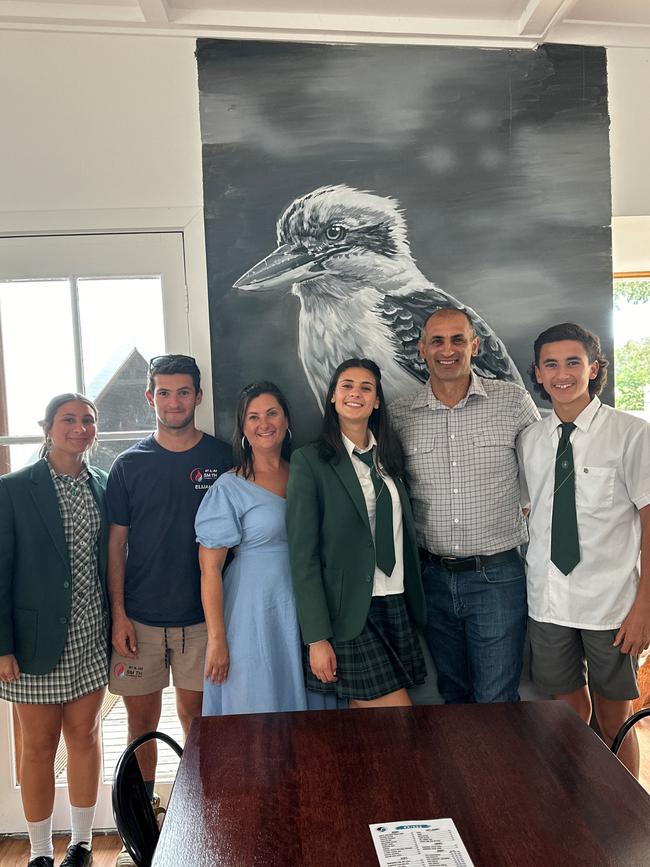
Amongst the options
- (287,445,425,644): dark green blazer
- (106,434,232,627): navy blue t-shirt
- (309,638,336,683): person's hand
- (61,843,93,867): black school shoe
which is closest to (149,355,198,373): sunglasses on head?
(106,434,232,627): navy blue t-shirt

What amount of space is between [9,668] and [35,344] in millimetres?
1169

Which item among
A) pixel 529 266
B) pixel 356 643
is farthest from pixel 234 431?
pixel 529 266

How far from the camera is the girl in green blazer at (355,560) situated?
Result: 2.04 meters

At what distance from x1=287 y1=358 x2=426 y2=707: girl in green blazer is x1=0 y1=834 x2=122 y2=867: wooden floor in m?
1.08

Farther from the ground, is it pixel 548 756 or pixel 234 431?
pixel 234 431

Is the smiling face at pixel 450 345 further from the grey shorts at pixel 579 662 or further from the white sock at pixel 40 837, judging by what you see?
the white sock at pixel 40 837

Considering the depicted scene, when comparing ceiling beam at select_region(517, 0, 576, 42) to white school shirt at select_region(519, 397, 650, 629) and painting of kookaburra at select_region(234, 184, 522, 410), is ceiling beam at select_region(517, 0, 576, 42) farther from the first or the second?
white school shirt at select_region(519, 397, 650, 629)

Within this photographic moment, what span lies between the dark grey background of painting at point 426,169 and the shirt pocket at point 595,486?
2.20 feet

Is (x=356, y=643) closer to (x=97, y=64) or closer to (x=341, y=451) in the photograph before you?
(x=341, y=451)

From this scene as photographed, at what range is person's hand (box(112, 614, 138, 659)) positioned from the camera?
223 centimetres

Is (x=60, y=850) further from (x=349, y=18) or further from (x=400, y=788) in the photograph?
(x=349, y=18)

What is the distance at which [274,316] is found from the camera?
254 centimetres

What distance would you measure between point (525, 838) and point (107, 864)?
1857 millimetres

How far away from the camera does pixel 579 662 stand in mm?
2207
